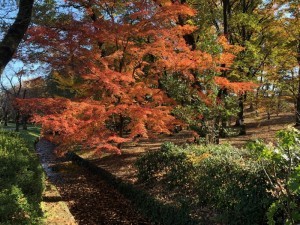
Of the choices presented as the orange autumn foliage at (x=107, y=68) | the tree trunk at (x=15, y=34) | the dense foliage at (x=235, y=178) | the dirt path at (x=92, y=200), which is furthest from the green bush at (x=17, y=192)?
the dense foliage at (x=235, y=178)

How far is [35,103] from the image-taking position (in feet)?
36.5

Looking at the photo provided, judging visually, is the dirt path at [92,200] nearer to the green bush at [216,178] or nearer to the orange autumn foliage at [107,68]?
the green bush at [216,178]

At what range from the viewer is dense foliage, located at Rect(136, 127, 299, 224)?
4367 millimetres

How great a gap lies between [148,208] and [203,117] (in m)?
4.66

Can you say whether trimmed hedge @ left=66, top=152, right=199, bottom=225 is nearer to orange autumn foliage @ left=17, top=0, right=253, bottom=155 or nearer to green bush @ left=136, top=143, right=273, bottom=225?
green bush @ left=136, top=143, right=273, bottom=225

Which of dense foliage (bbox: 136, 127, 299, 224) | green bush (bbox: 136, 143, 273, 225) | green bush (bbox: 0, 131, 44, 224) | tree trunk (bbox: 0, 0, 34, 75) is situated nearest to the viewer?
dense foliage (bbox: 136, 127, 299, 224)

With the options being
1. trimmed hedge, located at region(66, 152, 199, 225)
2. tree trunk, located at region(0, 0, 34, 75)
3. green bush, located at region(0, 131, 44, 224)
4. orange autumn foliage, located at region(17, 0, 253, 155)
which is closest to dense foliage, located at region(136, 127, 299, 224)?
trimmed hedge, located at region(66, 152, 199, 225)

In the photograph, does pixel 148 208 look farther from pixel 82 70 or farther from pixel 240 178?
pixel 82 70

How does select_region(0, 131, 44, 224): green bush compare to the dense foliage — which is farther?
select_region(0, 131, 44, 224): green bush

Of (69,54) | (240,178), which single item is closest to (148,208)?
(240,178)

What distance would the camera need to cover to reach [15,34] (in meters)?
6.56

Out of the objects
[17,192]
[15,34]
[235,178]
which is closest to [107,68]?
[15,34]

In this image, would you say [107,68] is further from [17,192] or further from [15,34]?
[17,192]

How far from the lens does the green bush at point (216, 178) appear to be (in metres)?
5.60
